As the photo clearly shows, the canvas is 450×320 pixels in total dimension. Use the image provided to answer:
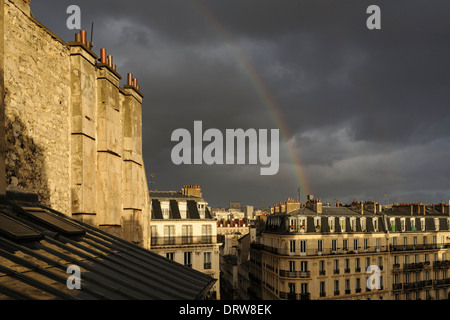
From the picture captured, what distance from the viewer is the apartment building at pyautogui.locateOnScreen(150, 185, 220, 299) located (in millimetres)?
33000

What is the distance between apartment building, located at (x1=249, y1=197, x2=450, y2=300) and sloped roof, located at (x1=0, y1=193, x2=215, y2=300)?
1308 inches

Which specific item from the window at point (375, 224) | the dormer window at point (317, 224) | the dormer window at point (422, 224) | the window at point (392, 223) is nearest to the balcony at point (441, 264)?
the dormer window at point (422, 224)

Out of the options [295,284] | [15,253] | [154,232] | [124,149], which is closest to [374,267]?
[295,284]

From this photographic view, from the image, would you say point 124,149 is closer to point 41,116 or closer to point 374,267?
point 41,116

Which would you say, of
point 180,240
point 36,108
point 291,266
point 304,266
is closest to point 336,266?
point 304,266

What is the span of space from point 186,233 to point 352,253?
19357 mm

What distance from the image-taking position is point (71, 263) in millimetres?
5434

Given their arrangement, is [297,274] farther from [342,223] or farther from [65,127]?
[65,127]

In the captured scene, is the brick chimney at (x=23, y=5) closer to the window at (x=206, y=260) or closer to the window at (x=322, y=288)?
the window at (x=206, y=260)

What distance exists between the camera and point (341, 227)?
42.1m

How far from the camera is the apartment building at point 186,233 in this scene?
33.0 m

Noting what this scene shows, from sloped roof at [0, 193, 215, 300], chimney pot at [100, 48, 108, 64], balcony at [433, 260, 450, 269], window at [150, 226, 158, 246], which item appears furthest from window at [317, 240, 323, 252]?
sloped roof at [0, 193, 215, 300]

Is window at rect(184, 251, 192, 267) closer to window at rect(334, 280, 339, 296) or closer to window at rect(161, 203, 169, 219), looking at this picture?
window at rect(161, 203, 169, 219)
